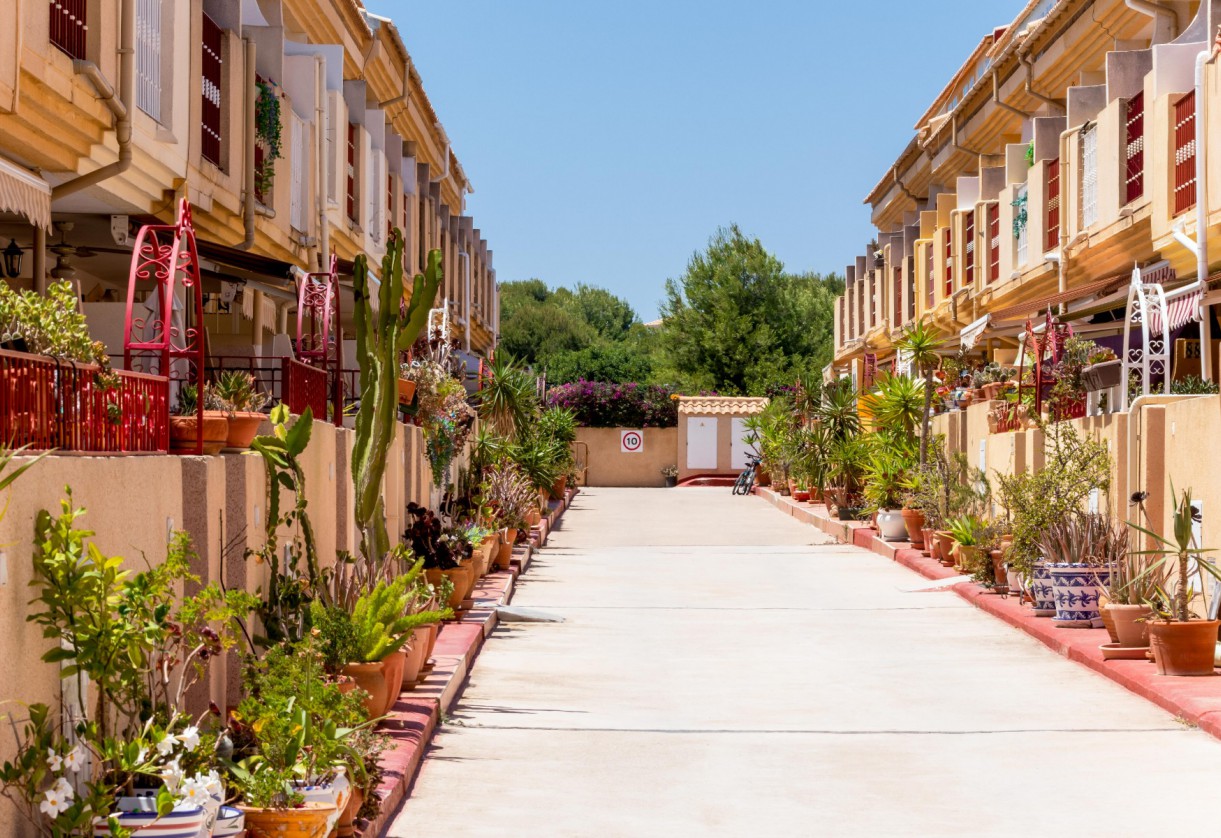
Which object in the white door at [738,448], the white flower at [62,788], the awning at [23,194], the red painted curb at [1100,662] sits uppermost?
the awning at [23,194]

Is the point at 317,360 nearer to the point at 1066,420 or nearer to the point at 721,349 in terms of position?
the point at 1066,420

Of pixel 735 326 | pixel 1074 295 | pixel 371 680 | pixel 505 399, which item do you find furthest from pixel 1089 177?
pixel 735 326

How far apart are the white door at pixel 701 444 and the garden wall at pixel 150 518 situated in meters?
42.7

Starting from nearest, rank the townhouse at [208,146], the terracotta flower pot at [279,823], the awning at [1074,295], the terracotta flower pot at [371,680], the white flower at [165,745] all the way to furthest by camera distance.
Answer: the white flower at [165,745] → the terracotta flower pot at [279,823] → the terracotta flower pot at [371,680] → the townhouse at [208,146] → the awning at [1074,295]

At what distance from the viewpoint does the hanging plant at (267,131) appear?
60.1 ft

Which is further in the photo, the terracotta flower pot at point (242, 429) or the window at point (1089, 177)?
the window at point (1089, 177)

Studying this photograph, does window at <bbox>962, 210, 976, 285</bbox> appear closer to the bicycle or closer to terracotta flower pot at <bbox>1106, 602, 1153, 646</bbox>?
→ the bicycle

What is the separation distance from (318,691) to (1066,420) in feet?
41.8

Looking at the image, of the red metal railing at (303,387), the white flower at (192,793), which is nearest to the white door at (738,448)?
the red metal railing at (303,387)

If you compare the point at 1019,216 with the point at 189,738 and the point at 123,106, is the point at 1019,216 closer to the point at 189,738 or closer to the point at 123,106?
the point at 123,106

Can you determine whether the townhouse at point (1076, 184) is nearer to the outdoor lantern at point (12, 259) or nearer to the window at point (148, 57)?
the window at point (148, 57)

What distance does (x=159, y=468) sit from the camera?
7.30 m

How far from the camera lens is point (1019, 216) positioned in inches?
1092

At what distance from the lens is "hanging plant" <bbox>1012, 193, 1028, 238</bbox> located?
27453mm
